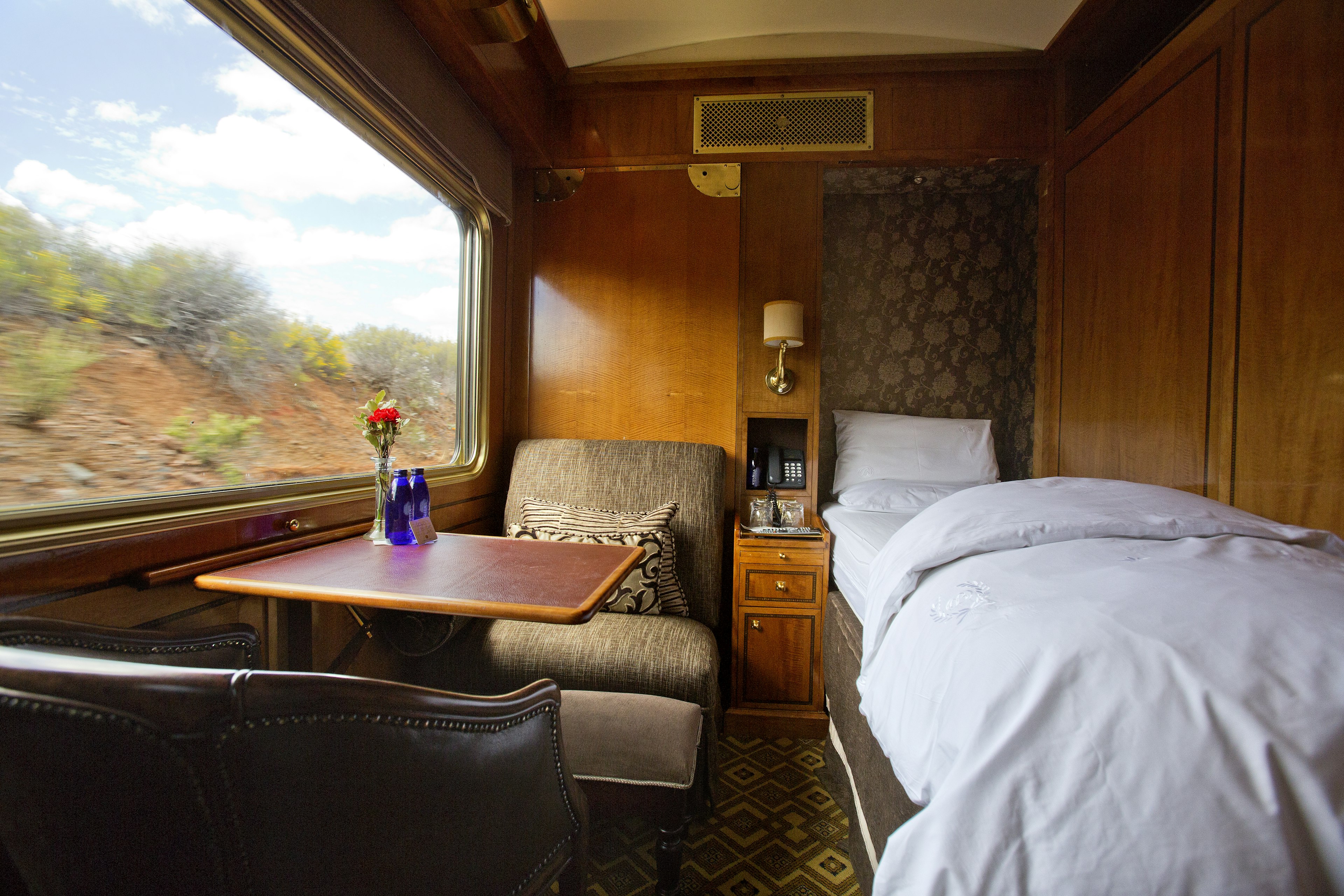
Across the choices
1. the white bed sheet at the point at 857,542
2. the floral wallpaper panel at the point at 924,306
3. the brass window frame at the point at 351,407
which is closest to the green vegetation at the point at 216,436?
the brass window frame at the point at 351,407

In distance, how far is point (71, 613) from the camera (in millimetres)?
1044

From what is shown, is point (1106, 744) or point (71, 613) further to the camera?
point (71, 613)

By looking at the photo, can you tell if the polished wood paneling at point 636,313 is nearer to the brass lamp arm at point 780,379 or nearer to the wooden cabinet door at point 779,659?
the brass lamp arm at point 780,379

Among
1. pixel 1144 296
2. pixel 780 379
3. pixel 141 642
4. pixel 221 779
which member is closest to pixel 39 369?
pixel 141 642

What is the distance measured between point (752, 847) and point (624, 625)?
0.74m

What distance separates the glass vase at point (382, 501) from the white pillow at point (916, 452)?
6.97ft

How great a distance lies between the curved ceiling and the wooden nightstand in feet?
7.53

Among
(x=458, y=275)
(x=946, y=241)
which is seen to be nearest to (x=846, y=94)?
(x=946, y=241)

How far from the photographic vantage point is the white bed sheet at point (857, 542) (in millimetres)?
1935

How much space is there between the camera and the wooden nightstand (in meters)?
2.30

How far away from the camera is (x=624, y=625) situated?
6.48 feet

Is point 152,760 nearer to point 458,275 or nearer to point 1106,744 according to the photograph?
point 1106,744

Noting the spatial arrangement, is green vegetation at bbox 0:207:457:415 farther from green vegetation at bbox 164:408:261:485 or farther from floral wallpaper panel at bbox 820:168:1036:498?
floral wallpaper panel at bbox 820:168:1036:498

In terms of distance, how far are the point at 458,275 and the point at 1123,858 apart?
263 cm
